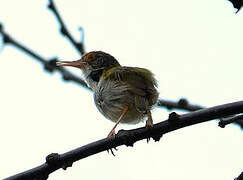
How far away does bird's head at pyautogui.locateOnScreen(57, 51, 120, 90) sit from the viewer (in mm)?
5309

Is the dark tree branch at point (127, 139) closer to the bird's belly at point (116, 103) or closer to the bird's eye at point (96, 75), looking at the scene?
the bird's belly at point (116, 103)

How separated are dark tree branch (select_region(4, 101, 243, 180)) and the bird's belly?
1.57 metres

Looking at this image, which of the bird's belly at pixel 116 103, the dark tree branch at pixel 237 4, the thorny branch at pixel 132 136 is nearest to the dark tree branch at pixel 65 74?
the bird's belly at pixel 116 103

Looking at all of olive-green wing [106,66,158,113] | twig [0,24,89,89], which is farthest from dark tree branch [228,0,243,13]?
twig [0,24,89,89]

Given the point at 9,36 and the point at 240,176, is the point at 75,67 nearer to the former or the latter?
the point at 9,36

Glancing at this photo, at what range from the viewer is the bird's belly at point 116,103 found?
391 centimetres

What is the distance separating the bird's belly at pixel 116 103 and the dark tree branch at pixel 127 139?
1570 mm

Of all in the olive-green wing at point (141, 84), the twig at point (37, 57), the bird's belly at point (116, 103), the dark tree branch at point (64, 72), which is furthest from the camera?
the bird's belly at point (116, 103)

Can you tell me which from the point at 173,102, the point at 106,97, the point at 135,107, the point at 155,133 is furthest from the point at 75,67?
the point at 155,133

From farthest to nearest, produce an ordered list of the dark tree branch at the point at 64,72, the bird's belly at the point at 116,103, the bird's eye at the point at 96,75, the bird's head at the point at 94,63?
the bird's head at the point at 94,63 < the bird's eye at the point at 96,75 < the bird's belly at the point at 116,103 < the dark tree branch at the point at 64,72

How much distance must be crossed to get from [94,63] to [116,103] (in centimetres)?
→ 167

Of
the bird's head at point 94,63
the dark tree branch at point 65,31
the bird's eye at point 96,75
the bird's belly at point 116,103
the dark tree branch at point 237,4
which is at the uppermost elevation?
the bird's head at point 94,63

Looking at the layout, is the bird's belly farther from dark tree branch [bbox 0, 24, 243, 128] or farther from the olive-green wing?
dark tree branch [bbox 0, 24, 243, 128]

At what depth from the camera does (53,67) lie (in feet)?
12.4
